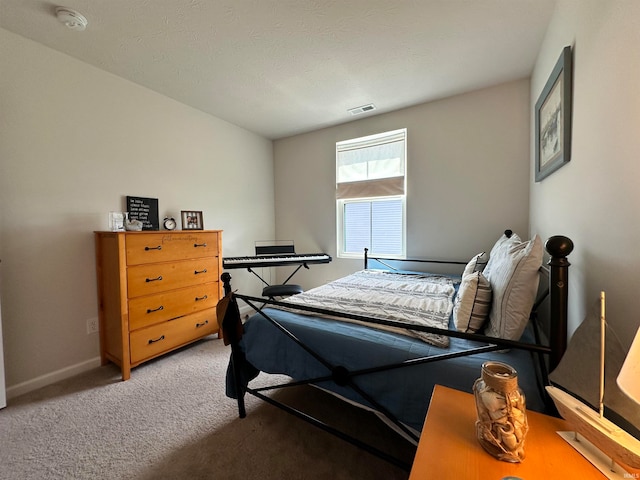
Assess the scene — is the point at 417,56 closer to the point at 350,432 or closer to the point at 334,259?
the point at 334,259

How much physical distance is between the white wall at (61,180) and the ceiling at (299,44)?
8.7 inches

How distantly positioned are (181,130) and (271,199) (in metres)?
1.57

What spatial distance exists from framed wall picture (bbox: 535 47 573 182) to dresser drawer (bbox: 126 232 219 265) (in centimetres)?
282

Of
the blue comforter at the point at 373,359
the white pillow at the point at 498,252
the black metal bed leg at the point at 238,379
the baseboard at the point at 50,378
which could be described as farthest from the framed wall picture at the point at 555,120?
the baseboard at the point at 50,378

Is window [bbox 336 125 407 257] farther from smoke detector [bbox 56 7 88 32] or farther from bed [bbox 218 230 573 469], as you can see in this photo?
smoke detector [bbox 56 7 88 32]

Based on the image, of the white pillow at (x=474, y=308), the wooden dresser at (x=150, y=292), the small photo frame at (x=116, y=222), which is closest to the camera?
the white pillow at (x=474, y=308)

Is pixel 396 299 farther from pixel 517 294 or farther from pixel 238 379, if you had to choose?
pixel 238 379

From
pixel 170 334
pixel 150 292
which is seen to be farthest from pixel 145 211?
pixel 170 334

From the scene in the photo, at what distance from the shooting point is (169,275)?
7.77 ft

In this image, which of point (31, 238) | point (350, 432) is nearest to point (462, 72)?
point (350, 432)

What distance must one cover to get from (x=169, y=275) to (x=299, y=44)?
2.22 m

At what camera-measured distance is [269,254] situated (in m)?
3.51

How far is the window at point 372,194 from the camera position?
321 cm

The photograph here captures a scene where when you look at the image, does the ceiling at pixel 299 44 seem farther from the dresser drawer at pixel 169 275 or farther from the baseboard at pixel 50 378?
the baseboard at pixel 50 378
